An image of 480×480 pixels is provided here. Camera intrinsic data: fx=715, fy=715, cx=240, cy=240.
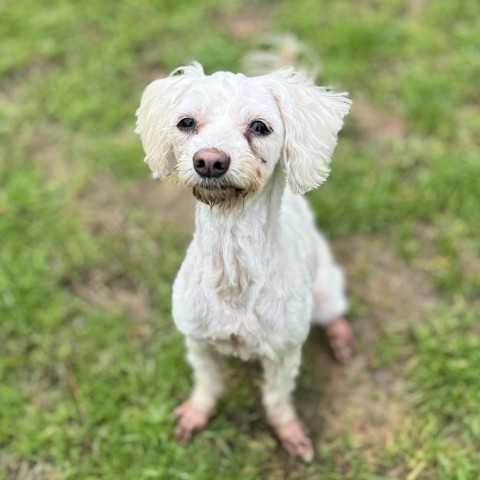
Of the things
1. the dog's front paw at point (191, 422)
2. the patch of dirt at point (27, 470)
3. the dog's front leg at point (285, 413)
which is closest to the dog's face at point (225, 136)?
the dog's front leg at point (285, 413)

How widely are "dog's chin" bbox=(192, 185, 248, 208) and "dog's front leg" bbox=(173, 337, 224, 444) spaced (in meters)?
1.13

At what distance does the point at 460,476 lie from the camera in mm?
3521

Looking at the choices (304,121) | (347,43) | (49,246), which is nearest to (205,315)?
(304,121)

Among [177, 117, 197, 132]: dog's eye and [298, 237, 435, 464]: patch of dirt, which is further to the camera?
[298, 237, 435, 464]: patch of dirt

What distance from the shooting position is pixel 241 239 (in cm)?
282

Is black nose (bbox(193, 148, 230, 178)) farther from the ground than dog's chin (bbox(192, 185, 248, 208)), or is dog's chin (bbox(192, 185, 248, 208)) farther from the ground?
black nose (bbox(193, 148, 230, 178))

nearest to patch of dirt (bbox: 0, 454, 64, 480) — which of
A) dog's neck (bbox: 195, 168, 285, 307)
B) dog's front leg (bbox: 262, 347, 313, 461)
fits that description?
dog's front leg (bbox: 262, 347, 313, 461)

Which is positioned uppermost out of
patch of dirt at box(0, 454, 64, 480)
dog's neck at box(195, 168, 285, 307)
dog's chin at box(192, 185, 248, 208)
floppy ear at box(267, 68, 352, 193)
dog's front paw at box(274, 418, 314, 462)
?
floppy ear at box(267, 68, 352, 193)

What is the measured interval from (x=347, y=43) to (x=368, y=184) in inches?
51.2

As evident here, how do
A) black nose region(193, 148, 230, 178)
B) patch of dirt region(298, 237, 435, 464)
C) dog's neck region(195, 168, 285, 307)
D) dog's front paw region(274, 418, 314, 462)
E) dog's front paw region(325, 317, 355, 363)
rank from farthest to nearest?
dog's front paw region(325, 317, 355, 363)
patch of dirt region(298, 237, 435, 464)
dog's front paw region(274, 418, 314, 462)
dog's neck region(195, 168, 285, 307)
black nose region(193, 148, 230, 178)

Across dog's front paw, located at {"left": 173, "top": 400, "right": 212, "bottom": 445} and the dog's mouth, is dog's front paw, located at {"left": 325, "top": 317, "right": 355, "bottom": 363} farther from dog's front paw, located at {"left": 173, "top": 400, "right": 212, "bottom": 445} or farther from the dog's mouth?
the dog's mouth

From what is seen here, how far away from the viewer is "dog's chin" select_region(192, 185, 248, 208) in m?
2.51

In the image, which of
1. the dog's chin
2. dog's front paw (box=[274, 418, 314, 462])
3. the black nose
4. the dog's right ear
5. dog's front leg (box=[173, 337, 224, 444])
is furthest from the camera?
dog's front paw (box=[274, 418, 314, 462])

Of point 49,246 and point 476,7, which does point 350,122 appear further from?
point 49,246
